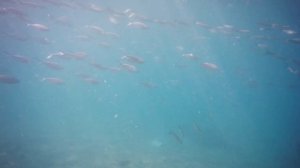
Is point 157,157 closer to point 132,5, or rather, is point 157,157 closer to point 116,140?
point 116,140

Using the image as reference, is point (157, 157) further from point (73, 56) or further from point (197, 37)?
point (197, 37)

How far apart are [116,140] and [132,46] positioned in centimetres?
6604

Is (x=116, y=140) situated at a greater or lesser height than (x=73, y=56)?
lesser

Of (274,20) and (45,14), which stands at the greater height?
(274,20)

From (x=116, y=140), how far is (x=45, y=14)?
3420 cm

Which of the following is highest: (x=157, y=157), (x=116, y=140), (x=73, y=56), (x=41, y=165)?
(x=73, y=56)

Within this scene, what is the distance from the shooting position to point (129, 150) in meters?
18.7

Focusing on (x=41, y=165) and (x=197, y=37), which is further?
(x=197, y=37)

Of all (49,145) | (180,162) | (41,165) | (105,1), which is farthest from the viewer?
(105,1)

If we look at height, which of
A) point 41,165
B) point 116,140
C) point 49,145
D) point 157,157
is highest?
point 41,165

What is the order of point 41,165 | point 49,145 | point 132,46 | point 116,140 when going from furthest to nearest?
point 132,46, point 116,140, point 49,145, point 41,165

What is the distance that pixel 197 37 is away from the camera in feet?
149

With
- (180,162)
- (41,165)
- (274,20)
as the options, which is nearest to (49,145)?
(41,165)

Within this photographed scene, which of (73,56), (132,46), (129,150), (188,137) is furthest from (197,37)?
(132,46)
